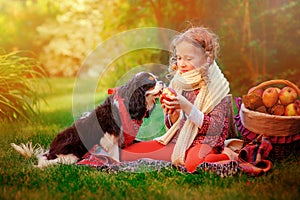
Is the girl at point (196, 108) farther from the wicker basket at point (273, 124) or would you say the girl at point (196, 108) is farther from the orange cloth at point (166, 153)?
the wicker basket at point (273, 124)

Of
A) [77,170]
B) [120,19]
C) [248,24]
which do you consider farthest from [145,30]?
[77,170]

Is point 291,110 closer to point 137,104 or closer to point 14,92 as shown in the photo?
point 137,104

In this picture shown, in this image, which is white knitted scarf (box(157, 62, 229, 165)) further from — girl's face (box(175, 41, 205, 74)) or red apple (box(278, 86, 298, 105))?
red apple (box(278, 86, 298, 105))

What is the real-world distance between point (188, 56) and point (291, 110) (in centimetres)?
80

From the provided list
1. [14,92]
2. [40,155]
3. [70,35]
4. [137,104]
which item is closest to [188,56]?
[137,104]

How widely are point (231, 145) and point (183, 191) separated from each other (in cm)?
83

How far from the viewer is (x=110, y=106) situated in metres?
2.90

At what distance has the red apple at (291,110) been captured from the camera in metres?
3.15

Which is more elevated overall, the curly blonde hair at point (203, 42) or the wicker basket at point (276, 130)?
the curly blonde hair at point (203, 42)

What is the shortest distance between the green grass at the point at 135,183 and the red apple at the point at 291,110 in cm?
29

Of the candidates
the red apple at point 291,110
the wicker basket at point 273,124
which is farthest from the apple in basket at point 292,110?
the wicker basket at point 273,124

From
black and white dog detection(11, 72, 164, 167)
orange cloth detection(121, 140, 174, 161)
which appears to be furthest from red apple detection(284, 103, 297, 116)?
black and white dog detection(11, 72, 164, 167)

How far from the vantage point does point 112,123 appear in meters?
2.88

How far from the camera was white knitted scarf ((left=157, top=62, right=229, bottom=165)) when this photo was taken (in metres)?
3.00
